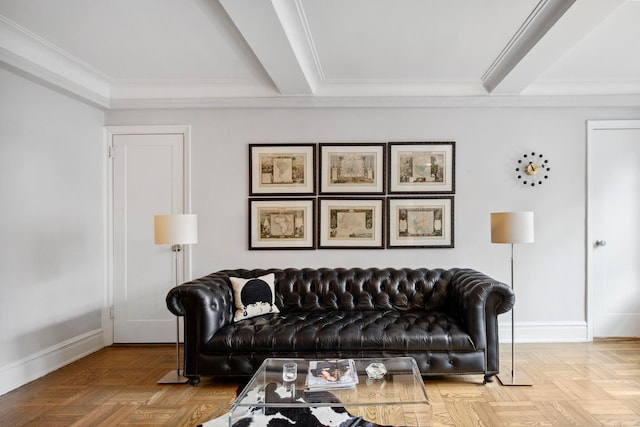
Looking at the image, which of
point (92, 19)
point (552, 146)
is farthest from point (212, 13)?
point (552, 146)

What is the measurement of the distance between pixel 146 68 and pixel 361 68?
2.05 meters

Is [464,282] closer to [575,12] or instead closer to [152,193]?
[575,12]

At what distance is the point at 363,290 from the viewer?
386 centimetres

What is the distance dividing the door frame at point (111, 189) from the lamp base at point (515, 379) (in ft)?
10.3

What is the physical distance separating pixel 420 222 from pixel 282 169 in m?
1.57

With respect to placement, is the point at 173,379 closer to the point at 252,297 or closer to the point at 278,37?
the point at 252,297

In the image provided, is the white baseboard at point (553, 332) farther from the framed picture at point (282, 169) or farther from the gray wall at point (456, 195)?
the framed picture at point (282, 169)

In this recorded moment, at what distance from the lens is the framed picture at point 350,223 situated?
4.34m

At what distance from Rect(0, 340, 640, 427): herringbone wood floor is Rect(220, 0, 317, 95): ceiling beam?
2.62 metres

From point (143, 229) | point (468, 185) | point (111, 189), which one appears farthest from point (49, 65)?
point (468, 185)

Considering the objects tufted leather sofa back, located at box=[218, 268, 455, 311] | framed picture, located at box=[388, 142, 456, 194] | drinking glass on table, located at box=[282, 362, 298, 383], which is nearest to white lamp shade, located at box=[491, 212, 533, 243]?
tufted leather sofa back, located at box=[218, 268, 455, 311]

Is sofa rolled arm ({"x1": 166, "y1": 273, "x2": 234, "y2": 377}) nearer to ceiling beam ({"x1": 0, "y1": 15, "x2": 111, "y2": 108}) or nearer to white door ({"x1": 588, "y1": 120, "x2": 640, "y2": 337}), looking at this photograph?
ceiling beam ({"x1": 0, "y1": 15, "x2": 111, "y2": 108})

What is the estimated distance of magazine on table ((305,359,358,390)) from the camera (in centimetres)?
228

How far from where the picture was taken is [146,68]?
3893 mm
